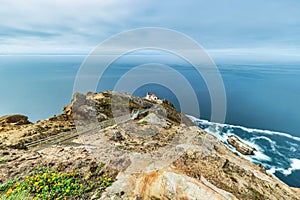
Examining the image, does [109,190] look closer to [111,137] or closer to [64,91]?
[111,137]

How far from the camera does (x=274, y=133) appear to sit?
50.3 meters

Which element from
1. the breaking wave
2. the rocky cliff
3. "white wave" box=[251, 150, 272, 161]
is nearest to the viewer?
the rocky cliff

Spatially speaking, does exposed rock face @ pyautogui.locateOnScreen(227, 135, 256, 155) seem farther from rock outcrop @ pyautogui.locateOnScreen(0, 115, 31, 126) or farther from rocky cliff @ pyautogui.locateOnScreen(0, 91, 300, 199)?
rock outcrop @ pyautogui.locateOnScreen(0, 115, 31, 126)

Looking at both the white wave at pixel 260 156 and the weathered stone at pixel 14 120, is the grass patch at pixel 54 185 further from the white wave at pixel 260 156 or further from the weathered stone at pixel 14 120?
the white wave at pixel 260 156

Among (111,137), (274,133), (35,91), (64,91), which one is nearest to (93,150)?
(111,137)

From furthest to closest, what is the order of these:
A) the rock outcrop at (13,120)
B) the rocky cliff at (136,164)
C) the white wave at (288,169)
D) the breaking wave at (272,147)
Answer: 1. the breaking wave at (272,147)
2. the white wave at (288,169)
3. the rock outcrop at (13,120)
4. the rocky cliff at (136,164)

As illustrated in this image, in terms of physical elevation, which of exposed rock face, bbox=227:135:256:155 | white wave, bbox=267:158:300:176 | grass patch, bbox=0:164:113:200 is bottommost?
white wave, bbox=267:158:300:176

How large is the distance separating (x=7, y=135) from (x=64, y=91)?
524ft

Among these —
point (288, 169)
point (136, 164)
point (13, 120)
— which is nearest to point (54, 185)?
point (136, 164)

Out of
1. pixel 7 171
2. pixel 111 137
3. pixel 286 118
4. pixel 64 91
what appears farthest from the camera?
pixel 64 91

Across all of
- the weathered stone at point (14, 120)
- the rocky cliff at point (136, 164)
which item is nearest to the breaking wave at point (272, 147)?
the rocky cliff at point (136, 164)

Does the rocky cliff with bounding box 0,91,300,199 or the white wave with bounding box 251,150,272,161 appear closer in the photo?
the rocky cliff with bounding box 0,91,300,199

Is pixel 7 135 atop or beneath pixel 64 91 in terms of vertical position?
atop

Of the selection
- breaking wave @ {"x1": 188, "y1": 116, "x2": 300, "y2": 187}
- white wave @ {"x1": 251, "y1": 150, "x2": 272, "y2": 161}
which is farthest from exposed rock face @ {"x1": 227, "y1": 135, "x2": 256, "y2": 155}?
breaking wave @ {"x1": 188, "y1": 116, "x2": 300, "y2": 187}
